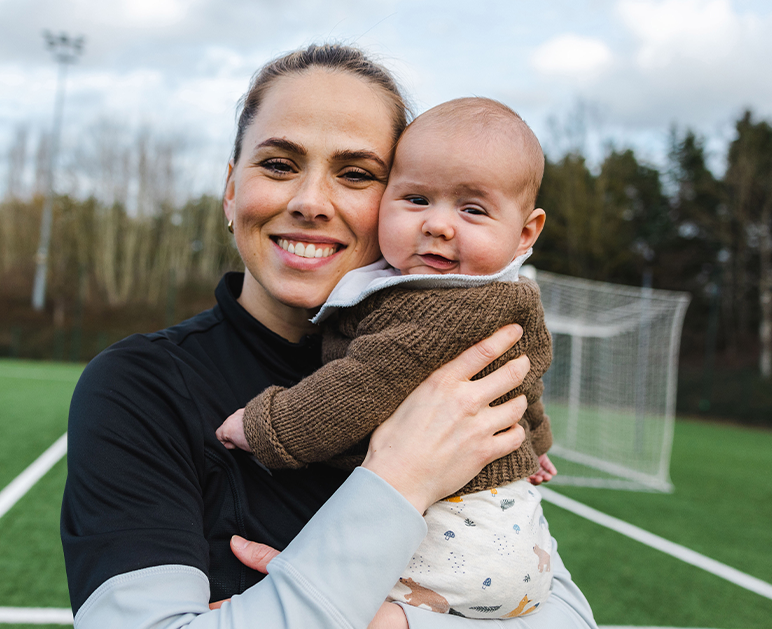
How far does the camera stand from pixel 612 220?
25.4 m

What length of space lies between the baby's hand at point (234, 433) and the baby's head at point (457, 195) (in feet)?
1.72

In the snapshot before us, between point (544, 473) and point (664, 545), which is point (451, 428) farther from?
point (664, 545)

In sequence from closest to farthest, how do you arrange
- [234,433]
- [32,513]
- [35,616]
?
[234,433], [35,616], [32,513]

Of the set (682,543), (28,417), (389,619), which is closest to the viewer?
(389,619)

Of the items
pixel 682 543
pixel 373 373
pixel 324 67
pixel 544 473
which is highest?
pixel 324 67

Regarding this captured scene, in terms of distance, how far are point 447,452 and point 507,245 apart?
0.58 metres

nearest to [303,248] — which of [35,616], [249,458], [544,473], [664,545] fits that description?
[249,458]

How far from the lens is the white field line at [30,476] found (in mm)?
5465

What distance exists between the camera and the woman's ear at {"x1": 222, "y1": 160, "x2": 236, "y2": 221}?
1.67 m

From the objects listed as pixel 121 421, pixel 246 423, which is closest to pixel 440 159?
pixel 246 423

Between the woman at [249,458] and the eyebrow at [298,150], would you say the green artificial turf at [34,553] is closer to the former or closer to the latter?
the woman at [249,458]

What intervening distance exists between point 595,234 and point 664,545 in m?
20.3

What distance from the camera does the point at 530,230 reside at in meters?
1.67

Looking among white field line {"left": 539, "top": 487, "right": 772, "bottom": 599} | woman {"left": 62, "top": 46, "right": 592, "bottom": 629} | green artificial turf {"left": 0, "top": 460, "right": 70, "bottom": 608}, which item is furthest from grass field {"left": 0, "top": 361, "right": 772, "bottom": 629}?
woman {"left": 62, "top": 46, "right": 592, "bottom": 629}
